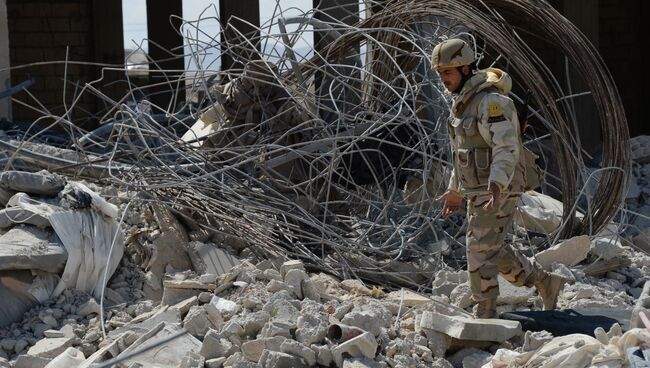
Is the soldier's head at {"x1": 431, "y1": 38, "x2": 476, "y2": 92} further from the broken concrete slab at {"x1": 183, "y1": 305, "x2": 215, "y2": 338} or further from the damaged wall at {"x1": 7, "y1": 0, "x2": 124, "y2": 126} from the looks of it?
the damaged wall at {"x1": 7, "y1": 0, "x2": 124, "y2": 126}

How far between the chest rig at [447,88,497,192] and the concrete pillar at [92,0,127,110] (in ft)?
41.7

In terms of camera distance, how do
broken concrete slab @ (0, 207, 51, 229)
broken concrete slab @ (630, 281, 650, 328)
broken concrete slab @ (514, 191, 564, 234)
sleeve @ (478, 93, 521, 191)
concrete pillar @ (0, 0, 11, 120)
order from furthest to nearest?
concrete pillar @ (0, 0, 11, 120), broken concrete slab @ (514, 191, 564, 234), broken concrete slab @ (0, 207, 51, 229), sleeve @ (478, 93, 521, 191), broken concrete slab @ (630, 281, 650, 328)

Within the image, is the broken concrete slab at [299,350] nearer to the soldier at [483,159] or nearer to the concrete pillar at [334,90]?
the soldier at [483,159]

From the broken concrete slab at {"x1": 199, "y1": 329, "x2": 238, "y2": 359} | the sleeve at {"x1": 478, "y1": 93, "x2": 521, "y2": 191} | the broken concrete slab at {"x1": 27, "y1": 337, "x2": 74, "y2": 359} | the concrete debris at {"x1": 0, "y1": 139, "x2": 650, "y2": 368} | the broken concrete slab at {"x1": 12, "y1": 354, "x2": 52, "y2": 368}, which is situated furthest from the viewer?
the broken concrete slab at {"x1": 27, "y1": 337, "x2": 74, "y2": 359}

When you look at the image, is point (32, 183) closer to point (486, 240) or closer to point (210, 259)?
point (210, 259)

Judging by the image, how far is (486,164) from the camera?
642 centimetres

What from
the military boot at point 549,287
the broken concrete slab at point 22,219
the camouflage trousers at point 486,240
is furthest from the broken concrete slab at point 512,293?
the broken concrete slab at point 22,219

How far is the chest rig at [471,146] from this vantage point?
641 cm

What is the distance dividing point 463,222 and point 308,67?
1590 mm

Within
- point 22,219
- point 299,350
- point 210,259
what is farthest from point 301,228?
point 299,350

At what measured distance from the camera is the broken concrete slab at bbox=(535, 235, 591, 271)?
26.1 feet

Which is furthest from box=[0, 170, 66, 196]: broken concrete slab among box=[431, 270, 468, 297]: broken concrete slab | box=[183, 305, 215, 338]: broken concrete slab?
box=[431, 270, 468, 297]: broken concrete slab

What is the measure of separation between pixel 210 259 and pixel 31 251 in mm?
1143

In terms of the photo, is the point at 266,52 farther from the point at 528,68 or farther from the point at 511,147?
the point at 511,147
